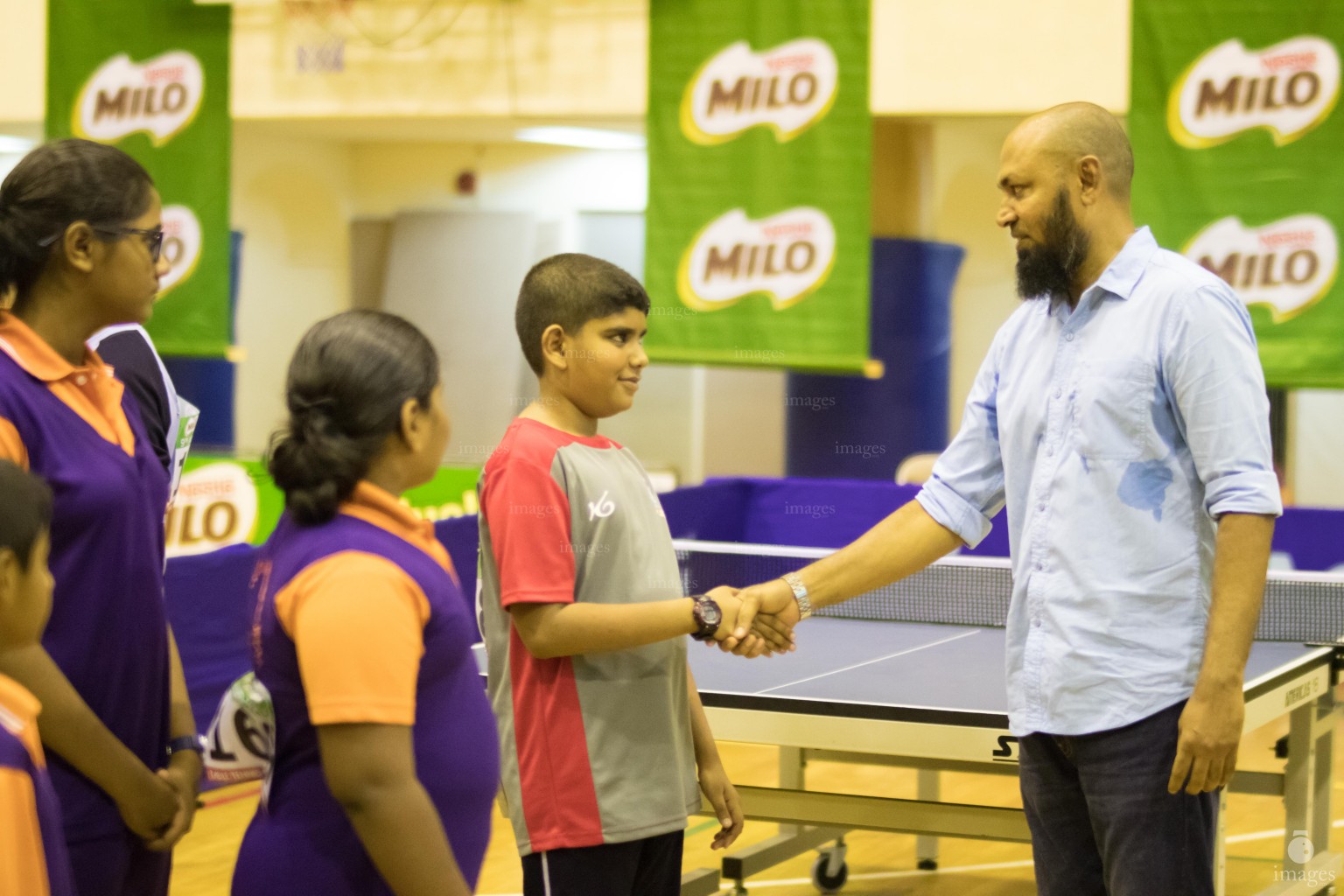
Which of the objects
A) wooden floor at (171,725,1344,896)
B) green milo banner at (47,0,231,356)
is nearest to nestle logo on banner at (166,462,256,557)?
green milo banner at (47,0,231,356)

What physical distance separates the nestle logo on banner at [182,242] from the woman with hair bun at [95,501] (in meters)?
7.78

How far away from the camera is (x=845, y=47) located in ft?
26.2

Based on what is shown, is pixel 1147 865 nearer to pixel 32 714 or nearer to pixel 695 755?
pixel 695 755

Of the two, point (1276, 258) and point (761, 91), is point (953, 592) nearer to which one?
point (1276, 258)

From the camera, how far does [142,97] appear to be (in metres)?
9.59

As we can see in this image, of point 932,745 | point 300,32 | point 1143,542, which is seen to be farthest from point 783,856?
point 300,32

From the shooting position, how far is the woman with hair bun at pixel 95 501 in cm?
189

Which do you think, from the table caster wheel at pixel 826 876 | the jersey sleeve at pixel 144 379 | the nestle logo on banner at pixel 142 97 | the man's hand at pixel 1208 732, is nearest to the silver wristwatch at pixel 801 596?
the man's hand at pixel 1208 732

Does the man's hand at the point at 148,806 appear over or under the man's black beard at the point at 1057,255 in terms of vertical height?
under

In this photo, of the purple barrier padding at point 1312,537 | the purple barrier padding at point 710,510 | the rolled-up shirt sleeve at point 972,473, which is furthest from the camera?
the purple barrier padding at point 710,510

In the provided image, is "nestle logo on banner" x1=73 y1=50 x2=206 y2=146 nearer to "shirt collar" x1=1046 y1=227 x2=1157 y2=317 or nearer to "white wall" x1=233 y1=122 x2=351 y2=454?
"white wall" x1=233 y1=122 x2=351 y2=454

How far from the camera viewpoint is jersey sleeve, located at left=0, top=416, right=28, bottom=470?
6.01ft

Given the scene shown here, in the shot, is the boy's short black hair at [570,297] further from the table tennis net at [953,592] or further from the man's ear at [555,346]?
the table tennis net at [953,592]

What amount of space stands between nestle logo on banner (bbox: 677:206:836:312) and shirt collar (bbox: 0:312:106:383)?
633 centimetres
